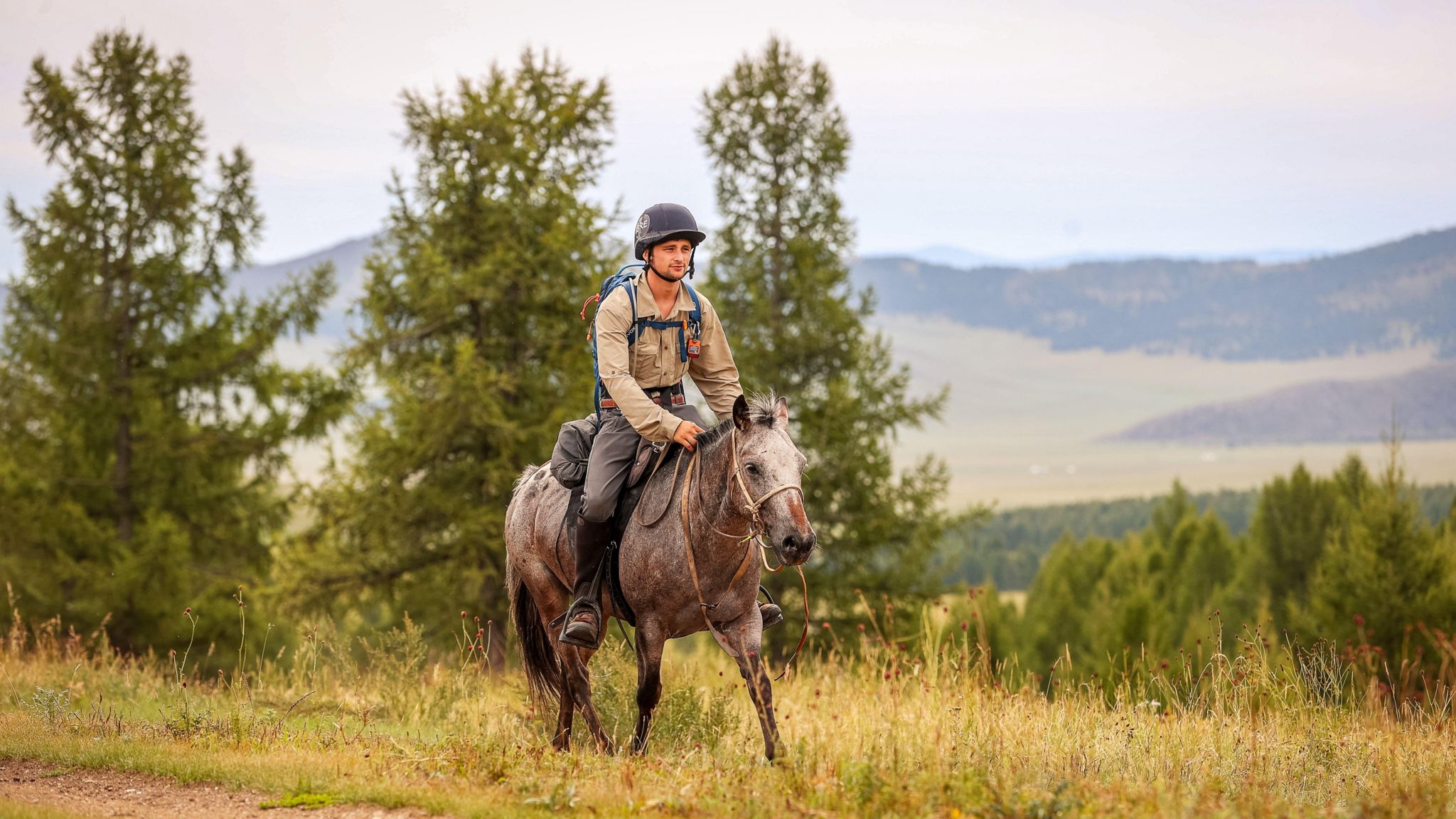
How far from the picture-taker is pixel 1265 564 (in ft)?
176

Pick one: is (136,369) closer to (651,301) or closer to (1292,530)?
(651,301)

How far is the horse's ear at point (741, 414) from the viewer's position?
5.70 m

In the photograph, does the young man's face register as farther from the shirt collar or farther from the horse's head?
the horse's head

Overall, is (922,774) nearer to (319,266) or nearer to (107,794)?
(107,794)

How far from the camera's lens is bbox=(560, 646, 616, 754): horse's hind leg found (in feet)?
22.6

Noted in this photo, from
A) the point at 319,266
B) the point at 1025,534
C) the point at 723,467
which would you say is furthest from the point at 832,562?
the point at 1025,534

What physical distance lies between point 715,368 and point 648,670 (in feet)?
5.89

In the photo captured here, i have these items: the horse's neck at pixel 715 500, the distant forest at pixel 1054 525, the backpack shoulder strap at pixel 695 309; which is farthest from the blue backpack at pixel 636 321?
the distant forest at pixel 1054 525

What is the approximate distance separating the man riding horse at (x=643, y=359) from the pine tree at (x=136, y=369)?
51.8 ft

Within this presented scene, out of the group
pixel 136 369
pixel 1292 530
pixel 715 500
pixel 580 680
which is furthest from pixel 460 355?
pixel 1292 530

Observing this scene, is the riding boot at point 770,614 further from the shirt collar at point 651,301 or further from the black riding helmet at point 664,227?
the black riding helmet at point 664,227

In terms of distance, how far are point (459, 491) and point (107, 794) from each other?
36.3 feet

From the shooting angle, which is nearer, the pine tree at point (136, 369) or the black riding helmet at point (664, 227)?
the black riding helmet at point (664, 227)

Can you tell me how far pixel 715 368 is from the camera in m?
6.64
